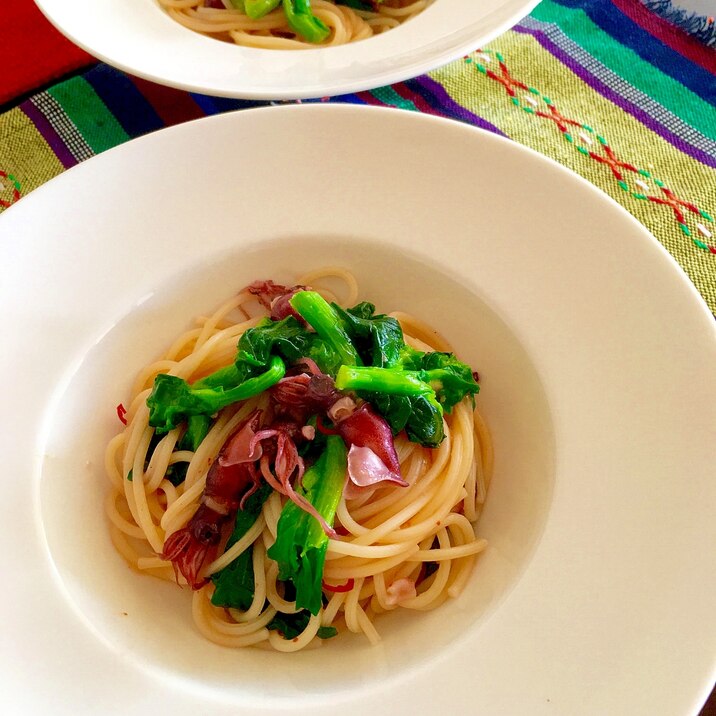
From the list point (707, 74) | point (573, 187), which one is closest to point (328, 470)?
point (573, 187)

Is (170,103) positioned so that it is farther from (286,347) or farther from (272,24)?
(286,347)

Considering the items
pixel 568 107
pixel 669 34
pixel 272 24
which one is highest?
pixel 669 34

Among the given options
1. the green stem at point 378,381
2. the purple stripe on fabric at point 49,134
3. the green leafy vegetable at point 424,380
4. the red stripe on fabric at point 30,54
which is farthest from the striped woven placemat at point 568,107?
the green stem at point 378,381

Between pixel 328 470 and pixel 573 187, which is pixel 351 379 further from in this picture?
pixel 573 187

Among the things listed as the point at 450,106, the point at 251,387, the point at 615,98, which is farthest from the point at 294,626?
the point at 615,98

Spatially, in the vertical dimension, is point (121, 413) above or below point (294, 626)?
above

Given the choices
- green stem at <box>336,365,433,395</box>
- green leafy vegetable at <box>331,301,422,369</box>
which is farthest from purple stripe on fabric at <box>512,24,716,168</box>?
green stem at <box>336,365,433,395</box>
